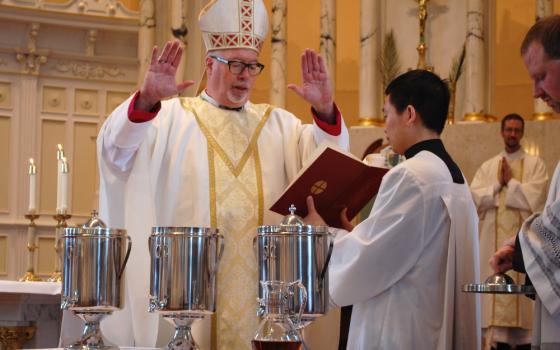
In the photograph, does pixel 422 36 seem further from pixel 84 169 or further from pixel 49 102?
pixel 49 102

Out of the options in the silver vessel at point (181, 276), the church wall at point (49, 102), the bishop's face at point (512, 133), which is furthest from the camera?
the church wall at point (49, 102)

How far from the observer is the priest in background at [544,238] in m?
3.11

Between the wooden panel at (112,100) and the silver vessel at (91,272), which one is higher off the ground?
the wooden panel at (112,100)

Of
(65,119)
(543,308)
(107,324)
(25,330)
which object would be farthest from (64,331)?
(65,119)

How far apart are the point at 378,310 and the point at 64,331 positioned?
1256 millimetres

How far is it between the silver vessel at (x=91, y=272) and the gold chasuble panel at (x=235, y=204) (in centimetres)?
129

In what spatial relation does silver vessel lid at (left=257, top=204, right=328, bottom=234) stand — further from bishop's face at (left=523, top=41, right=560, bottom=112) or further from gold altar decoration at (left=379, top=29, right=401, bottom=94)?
gold altar decoration at (left=379, top=29, right=401, bottom=94)

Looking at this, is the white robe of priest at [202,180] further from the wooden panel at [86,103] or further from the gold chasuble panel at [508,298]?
the wooden panel at [86,103]

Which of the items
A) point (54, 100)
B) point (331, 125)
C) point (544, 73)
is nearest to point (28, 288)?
point (331, 125)

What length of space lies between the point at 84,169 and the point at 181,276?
8.86m

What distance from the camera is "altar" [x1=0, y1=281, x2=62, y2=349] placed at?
198 inches

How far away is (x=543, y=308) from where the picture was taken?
10.5 ft

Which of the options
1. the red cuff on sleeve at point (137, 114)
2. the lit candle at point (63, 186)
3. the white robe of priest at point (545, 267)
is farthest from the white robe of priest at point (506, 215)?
the white robe of priest at point (545, 267)

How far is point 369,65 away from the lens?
431 inches
